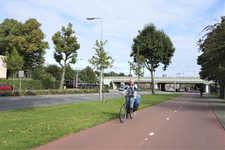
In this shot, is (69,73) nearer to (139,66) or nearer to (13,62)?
(13,62)

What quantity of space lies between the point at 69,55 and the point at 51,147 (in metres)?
34.1

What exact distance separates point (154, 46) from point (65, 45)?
15997 millimetres

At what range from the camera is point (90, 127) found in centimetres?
685

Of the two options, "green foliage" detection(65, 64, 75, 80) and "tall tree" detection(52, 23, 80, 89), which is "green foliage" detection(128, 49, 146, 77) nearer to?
"tall tree" detection(52, 23, 80, 89)

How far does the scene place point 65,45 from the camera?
36656mm

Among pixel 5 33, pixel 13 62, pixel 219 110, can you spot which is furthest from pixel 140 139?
pixel 5 33

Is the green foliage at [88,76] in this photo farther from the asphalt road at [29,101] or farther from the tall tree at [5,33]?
the asphalt road at [29,101]

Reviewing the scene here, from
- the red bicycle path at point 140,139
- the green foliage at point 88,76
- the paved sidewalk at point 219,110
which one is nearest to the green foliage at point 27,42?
the green foliage at point 88,76

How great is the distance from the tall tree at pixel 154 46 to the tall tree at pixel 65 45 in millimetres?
10975

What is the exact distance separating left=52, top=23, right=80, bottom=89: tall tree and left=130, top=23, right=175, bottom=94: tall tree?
11.0 m

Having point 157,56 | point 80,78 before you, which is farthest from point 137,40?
point 80,78

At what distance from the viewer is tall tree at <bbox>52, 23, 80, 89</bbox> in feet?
119

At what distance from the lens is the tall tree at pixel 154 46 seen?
32.4 meters

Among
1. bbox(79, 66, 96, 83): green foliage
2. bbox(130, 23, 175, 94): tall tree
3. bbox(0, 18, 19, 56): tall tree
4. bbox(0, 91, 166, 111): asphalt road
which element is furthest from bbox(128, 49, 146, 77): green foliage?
bbox(79, 66, 96, 83): green foliage
